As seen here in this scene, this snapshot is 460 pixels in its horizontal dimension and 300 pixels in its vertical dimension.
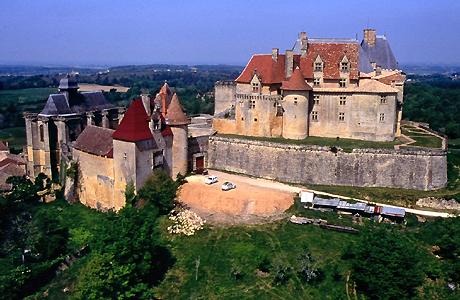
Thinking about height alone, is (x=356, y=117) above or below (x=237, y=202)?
above

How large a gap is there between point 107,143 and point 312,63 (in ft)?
76.6

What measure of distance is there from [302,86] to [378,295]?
964 inches

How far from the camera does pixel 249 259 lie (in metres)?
36.7

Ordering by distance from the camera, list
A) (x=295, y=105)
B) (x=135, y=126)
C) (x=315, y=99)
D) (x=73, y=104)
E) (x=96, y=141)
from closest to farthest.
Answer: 1. (x=135, y=126)
2. (x=96, y=141)
3. (x=295, y=105)
4. (x=315, y=99)
5. (x=73, y=104)

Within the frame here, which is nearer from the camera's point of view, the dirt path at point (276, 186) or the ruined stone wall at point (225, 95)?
the dirt path at point (276, 186)

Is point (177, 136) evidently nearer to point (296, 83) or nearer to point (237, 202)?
point (237, 202)

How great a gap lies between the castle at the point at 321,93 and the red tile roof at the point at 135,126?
12682 millimetres

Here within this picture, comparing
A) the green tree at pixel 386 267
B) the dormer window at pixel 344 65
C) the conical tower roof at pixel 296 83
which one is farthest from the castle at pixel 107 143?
the green tree at pixel 386 267

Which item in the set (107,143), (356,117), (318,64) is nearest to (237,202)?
(107,143)

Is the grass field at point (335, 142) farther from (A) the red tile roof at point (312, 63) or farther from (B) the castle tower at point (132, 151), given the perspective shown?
(B) the castle tower at point (132, 151)

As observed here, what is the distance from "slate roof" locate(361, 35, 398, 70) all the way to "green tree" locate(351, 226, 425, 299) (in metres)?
27.0

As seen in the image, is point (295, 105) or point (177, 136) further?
point (295, 105)

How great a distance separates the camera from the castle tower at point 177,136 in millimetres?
48250

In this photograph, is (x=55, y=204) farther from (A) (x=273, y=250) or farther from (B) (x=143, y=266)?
(A) (x=273, y=250)
